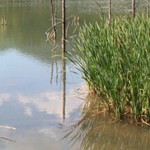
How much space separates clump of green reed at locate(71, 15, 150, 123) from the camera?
443 centimetres

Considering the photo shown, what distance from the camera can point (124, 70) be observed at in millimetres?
4578

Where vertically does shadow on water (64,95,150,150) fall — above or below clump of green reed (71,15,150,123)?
below

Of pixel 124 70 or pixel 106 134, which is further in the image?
pixel 124 70

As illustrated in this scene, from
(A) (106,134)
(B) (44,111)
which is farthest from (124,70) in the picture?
(B) (44,111)

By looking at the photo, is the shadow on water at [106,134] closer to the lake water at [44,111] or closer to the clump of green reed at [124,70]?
the lake water at [44,111]

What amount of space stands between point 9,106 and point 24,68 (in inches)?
118

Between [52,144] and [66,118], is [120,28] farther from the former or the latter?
[52,144]

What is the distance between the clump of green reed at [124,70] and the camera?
14.5 feet

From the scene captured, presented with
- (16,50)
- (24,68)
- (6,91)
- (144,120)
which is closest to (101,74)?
(144,120)

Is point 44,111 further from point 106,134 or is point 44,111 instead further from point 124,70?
point 124,70

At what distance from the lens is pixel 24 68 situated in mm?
8508

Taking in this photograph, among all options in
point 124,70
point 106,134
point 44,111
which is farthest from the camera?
point 44,111

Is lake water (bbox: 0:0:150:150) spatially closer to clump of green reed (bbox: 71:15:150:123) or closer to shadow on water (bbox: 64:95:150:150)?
shadow on water (bbox: 64:95:150:150)

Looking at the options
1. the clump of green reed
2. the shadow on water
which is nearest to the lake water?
the shadow on water
